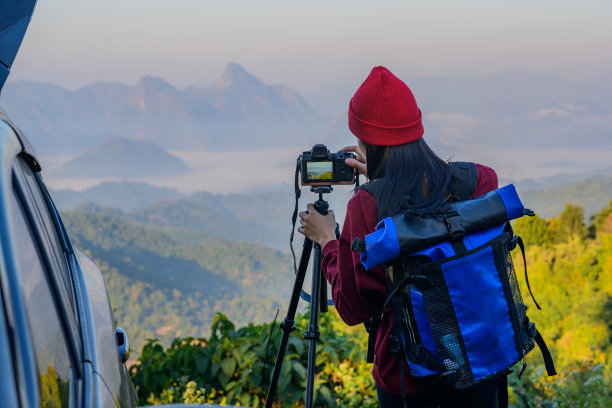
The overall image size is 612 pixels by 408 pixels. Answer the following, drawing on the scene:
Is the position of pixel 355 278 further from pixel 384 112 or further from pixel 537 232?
pixel 537 232

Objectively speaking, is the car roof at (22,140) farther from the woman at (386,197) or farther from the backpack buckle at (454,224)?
the backpack buckle at (454,224)

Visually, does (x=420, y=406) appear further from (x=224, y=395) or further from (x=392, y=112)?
(x=224, y=395)

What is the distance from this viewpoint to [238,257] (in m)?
23.5

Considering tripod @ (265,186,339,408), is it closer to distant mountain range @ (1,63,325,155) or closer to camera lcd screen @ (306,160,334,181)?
camera lcd screen @ (306,160,334,181)

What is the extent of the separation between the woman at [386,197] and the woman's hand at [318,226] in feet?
0.57

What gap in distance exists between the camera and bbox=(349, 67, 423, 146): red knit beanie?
→ 1844 millimetres

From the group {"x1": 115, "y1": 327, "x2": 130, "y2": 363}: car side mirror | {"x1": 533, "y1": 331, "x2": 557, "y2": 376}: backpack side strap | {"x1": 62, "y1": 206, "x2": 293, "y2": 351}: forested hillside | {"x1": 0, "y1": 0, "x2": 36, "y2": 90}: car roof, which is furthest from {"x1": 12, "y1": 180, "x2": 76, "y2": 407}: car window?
{"x1": 62, "y1": 206, "x2": 293, "y2": 351}: forested hillside

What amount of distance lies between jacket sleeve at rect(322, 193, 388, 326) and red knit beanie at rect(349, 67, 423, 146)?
0.17 metres

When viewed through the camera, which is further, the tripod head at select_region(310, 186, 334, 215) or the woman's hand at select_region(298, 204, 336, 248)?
the tripod head at select_region(310, 186, 334, 215)

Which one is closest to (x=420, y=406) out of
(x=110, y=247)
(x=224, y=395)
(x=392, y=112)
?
(x=392, y=112)

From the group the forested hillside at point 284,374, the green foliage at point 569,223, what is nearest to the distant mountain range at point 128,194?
the green foliage at point 569,223

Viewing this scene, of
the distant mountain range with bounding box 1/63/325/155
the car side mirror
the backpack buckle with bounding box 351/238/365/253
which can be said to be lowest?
the car side mirror

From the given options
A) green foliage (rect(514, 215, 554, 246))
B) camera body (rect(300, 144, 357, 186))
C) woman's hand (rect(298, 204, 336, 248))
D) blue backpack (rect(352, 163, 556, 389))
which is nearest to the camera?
blue backpack (rect(352, 163, 556, 389))

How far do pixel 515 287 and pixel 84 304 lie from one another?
1.07 meters
